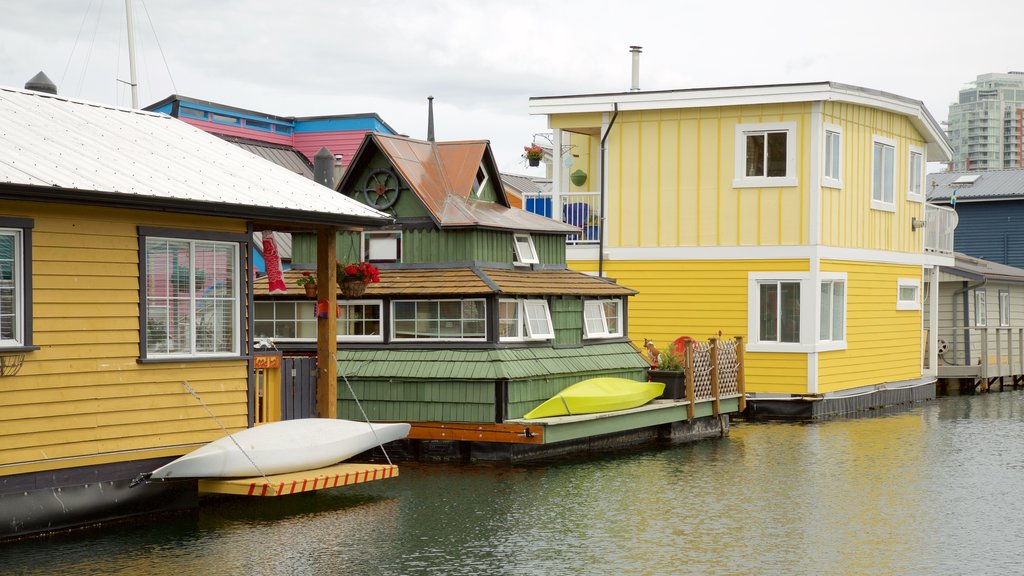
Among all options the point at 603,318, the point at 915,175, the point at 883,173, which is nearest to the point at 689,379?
the point at 603,318

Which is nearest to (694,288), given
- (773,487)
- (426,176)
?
(426,176)

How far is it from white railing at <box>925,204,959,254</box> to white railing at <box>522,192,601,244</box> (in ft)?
32.6

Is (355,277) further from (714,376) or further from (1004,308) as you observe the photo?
(1004,308)

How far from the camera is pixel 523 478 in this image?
18516 mm

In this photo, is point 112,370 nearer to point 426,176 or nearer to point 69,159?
point 69,159

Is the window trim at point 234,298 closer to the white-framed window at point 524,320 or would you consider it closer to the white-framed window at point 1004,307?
the white-framed window at point 524,320

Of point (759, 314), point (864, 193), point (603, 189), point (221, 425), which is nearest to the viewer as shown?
point (221, 425)

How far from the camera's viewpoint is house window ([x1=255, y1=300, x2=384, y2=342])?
818 inches

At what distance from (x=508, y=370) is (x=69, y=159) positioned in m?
7.44

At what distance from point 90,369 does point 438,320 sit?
686cm

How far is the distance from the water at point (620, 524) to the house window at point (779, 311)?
592 cm

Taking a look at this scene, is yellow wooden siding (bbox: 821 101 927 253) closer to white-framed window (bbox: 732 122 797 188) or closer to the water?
white-framed window (bbox: 732 122 797 188)

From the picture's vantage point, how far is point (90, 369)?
1444cm

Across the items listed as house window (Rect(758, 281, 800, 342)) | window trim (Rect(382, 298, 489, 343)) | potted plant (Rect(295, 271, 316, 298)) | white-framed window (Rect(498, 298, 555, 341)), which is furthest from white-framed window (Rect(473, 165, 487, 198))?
house window (Rect(758, 281, 800, 342))
